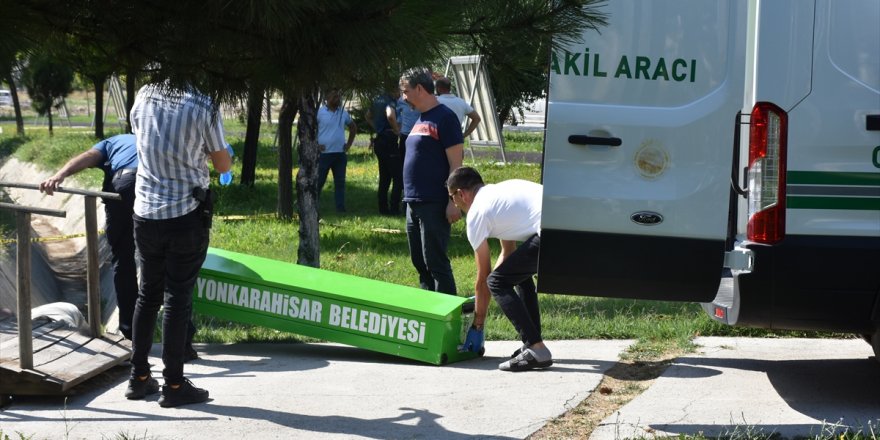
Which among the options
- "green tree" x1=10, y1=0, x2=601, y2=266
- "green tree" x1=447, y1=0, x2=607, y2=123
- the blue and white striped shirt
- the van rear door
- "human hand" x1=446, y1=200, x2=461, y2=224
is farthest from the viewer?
"human hand" x1=446, y1=200, x2=461, y2=224

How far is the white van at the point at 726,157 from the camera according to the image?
4.97m

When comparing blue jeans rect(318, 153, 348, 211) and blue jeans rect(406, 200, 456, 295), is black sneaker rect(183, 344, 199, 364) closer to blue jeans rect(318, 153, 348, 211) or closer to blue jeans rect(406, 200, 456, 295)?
blue jeans rect(406, 200, 456, 295)

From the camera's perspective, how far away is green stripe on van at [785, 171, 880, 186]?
16.4 feet

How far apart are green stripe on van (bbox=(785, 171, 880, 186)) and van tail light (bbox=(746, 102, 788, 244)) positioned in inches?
2.5

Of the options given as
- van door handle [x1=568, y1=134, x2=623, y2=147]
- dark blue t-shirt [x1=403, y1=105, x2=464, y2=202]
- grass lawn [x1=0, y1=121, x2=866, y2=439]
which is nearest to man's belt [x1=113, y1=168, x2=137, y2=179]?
grass lawn [x1=0, y1=121, x2=866, y2=439]

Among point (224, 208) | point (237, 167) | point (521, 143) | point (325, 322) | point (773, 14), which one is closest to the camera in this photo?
point (773, 14)

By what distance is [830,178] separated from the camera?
5.00 metres

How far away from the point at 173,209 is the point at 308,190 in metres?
3.79

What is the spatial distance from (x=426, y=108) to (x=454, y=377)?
199 centimetres

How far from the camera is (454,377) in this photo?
6.21 meters

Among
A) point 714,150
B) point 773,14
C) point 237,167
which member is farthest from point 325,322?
point 237,167

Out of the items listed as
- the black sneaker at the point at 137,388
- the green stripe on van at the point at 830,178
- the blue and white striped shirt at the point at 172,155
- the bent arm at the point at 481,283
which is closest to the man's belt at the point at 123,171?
the blue and white striped shirt at the point at 172,155

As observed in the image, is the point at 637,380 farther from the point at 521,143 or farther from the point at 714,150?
the point at 521,143

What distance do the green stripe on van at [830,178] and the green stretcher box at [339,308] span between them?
2.24 meters
